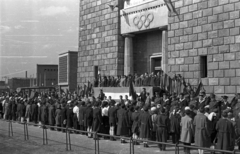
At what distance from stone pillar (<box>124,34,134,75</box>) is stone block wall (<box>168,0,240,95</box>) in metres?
4.85

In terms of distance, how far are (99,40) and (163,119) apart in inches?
673

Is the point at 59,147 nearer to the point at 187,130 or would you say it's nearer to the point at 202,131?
the point at 187,130

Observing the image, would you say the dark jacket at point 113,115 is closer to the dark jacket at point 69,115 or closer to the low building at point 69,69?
the dark jacket at point 69,115

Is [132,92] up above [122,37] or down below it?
below

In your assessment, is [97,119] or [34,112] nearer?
[97,119]

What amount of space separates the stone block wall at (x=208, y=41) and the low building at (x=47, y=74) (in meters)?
75.6

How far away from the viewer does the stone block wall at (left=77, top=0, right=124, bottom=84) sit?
26312 mm

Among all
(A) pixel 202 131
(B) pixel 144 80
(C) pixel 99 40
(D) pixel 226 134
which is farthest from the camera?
(C) pixel 99 40

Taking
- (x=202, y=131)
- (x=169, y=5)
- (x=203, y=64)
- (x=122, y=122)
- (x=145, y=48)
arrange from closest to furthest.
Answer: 1. (x=202, y=131)
2. (x=122, y=122)
3. (x=203, y=64)
4. (x=169, y=5)
5. (x=145, y=48)

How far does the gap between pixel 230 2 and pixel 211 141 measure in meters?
10.0

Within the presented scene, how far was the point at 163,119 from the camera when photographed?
11820 mm

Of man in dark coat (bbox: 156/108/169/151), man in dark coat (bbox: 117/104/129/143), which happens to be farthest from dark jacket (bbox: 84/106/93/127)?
man in dark coat (bbox: 156/108/169/151)

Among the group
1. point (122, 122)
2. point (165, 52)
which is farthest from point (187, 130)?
point (165, 52)

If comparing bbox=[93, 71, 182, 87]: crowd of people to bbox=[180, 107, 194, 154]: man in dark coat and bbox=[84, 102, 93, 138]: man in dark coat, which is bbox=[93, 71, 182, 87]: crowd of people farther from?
bbox=[180, 107, 194, 154]: man in dark coat
